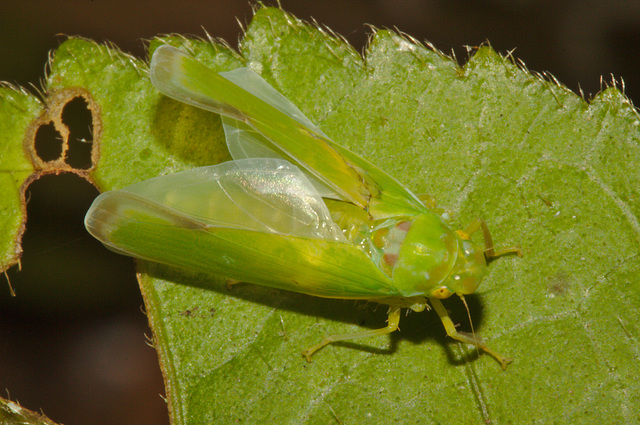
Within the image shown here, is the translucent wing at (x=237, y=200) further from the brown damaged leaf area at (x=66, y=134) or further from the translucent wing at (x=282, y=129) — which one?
the brown damaged leaf area at (x=66, y=134)

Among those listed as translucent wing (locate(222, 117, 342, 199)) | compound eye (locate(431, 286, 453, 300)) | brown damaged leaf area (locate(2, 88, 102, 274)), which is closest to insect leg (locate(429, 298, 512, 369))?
compound eye (locate(431, 286, 453, 300))

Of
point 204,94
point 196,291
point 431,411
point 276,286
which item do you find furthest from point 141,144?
point 431,411

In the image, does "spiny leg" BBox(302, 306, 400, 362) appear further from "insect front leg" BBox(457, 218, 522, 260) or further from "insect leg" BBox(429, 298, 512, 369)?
"insect front leg" BBox(457, 218, 522, 260)

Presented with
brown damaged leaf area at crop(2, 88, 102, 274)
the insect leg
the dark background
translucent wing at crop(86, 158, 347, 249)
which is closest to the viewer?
translucent wing at crop(86, 158, 347, 249)

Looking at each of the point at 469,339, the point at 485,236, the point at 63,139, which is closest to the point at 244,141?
the point at 63,139

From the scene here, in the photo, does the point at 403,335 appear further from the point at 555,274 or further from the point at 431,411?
the point at 555,274

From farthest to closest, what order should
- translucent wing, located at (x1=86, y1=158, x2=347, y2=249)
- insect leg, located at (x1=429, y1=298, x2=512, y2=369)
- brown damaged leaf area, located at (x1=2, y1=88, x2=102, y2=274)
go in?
1. brown damaged leaf area, located at (x1=2, y1=88, x2=102, y2=274)
2. insect leg, located at (x1=429, y1=298, x2=512, y2=369)
3. translucent wing, located at (x1=86, y1=158, x2=347, y2=249)

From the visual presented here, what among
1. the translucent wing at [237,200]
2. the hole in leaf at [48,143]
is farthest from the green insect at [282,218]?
the hole in leaf at [48,143]
